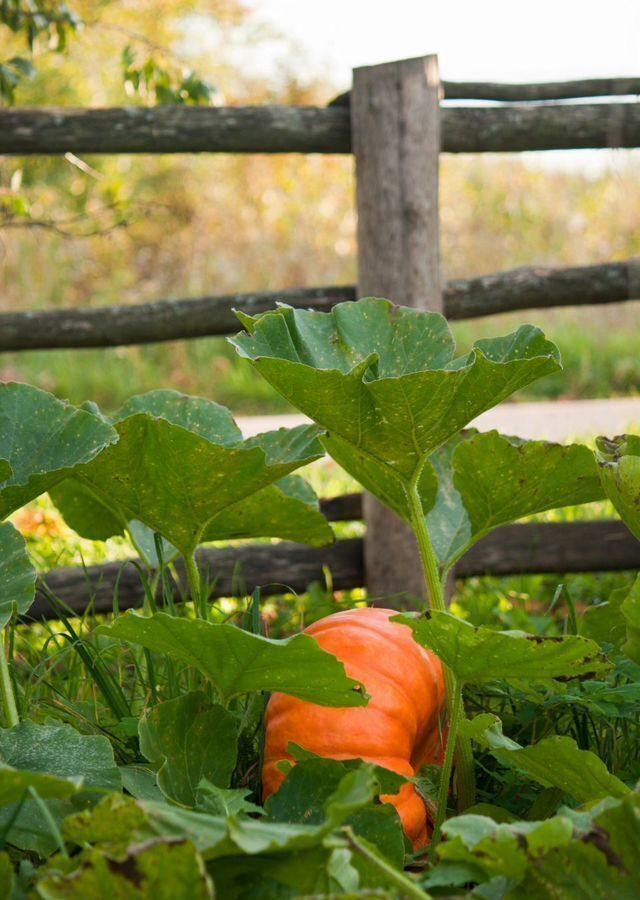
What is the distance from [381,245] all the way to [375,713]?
1.61 metres

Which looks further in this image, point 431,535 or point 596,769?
point 431,535

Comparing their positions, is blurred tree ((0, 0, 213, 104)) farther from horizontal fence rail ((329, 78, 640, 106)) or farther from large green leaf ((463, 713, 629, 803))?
large green leaf ((463, 713, 629, 803))

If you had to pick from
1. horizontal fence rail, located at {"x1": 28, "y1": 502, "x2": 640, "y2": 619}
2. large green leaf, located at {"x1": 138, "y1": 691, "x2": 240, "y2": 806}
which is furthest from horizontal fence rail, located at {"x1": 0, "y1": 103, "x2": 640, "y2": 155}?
large green leaf, located at {"x1": 138, "y1": 691, "x2": 240, "y2": 806}

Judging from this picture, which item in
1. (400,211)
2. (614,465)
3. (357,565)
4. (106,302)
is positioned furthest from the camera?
(106,302)

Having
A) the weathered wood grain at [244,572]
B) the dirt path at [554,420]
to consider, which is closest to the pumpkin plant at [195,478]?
the weathered wood grain at [244,572]

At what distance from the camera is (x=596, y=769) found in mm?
834

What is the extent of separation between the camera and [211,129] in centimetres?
262

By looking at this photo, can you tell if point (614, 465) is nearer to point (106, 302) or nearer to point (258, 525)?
point (258, 525)

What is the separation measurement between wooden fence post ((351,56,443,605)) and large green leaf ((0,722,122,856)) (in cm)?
156

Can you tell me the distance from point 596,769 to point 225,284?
7596 millimetres

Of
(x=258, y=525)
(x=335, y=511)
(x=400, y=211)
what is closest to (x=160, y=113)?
(x=400, y=211)

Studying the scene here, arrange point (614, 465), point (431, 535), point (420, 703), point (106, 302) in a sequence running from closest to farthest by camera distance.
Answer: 1. point (614, 465)
2. point (420, 703)
3. point (431, 535)
4. point (106, 302)

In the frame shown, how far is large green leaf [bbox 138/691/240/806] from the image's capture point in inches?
38.5

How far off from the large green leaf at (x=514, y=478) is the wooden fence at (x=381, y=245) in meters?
1.34
